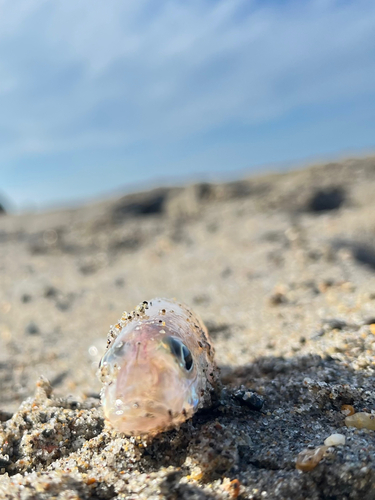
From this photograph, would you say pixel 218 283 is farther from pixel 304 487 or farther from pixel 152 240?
pixel 304 487

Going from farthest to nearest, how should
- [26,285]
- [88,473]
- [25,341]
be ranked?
1. [26,285]
2. [25,341]
3. [88,473]

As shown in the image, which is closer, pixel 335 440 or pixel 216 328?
pixel 335 440

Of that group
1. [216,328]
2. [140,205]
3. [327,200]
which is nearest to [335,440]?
[216,328]

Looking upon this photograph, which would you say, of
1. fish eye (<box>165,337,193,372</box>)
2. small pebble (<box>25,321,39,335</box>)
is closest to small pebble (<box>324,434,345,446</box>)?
fish eye (<box>165,337,193,372</box>)

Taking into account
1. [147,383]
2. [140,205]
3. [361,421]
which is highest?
[140,205]

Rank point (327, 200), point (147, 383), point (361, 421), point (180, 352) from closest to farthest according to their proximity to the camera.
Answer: point (147, 383) → point (180, 352) → point (361, 421) → point (327, 200)

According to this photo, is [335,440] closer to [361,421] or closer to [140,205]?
[361,421]

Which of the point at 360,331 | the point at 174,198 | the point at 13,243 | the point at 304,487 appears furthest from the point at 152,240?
the point at 304,487
